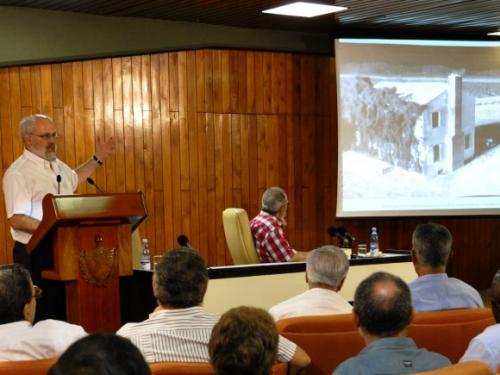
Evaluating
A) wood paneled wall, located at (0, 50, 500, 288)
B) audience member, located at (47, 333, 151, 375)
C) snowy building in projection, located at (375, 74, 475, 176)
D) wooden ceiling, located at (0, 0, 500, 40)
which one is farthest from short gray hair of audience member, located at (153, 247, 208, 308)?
snowy building in projection, located at (375, 74, 475, 176)

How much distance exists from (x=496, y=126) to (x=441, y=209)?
1.20 metres

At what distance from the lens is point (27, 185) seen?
12.8 feet

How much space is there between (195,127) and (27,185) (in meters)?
3.71

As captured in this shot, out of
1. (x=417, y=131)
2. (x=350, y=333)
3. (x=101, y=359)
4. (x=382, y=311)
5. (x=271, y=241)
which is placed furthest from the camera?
(x=417, y=131)

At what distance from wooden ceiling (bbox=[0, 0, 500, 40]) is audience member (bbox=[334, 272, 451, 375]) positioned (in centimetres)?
447

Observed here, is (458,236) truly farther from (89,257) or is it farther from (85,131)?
(89,257)

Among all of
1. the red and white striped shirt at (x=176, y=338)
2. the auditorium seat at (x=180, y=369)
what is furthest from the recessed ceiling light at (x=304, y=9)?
the auditorium seat at (x=180, y=369)

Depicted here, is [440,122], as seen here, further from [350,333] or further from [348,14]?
[350,333]

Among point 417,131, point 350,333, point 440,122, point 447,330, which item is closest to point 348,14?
point 417,131

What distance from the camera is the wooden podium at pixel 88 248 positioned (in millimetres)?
3309

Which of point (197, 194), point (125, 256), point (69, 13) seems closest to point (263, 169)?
point (197, 194)

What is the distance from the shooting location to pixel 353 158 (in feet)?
26.0

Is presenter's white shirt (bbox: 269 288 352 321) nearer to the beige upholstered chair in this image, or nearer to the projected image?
the beige upholstered chair

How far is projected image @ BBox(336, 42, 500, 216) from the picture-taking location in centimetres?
790
